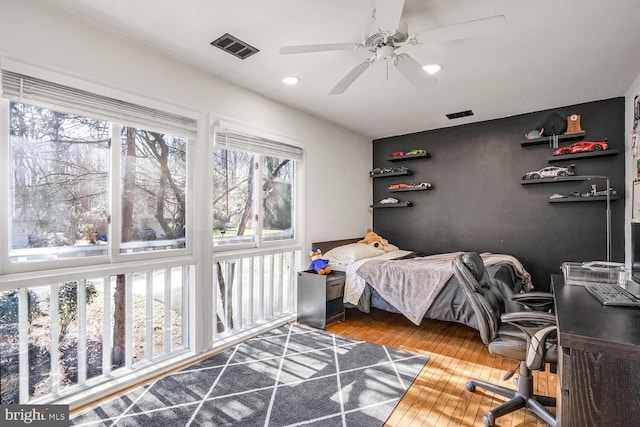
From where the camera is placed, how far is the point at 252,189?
339 centimetres

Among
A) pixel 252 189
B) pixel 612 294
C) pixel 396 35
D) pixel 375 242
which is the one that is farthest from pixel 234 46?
pixel 375 242

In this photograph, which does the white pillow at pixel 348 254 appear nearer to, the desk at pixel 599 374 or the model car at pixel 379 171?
the model car at pixel 379 171

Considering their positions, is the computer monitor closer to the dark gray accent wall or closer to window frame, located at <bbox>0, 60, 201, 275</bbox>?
the dark gray accent wall

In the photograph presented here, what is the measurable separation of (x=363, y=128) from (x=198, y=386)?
3746 mm

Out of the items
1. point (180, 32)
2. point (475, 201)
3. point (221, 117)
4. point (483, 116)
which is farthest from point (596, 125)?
point (180, 32)

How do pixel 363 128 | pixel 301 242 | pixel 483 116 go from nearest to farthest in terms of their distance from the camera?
pixel 301 242, pixel 483 116, pixel 363 128

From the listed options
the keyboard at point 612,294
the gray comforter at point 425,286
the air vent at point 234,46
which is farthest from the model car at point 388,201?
the air vent at point 234,46

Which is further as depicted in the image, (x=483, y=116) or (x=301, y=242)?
(x=483, y=116)

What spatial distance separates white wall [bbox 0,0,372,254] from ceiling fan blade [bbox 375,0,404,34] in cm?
170

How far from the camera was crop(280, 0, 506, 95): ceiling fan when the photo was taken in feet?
5.29

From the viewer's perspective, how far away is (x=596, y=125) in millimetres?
3580

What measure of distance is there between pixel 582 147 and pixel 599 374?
3.33 meters

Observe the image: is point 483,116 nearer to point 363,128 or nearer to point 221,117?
point 363,128

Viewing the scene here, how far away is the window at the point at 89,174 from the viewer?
1.91 meters
